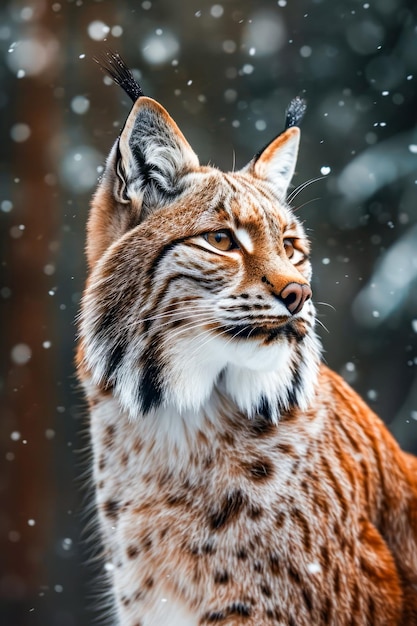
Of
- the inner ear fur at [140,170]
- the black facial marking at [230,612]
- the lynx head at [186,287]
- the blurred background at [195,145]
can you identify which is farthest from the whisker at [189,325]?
the blurred background at [195,145]

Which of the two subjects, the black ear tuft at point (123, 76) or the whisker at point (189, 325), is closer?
the whisker at point (189, 325)

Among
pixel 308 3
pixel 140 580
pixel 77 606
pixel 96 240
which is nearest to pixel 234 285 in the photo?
pixel 96 240

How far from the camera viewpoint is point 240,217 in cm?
142

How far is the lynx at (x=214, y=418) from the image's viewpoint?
1.36 meters

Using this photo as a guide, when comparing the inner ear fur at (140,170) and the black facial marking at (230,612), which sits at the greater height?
the inner ear fur at (140,170)

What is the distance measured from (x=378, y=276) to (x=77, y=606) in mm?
1484

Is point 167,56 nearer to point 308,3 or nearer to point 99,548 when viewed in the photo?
point 308,3

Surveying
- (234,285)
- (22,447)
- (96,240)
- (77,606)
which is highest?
(96,240)

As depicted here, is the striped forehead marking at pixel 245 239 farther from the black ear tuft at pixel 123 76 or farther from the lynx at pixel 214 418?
the black ear tuft at pixel 123 76

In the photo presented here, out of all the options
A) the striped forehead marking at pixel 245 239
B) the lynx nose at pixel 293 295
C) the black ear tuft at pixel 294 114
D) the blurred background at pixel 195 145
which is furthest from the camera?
the blurred background at pixel 195 145

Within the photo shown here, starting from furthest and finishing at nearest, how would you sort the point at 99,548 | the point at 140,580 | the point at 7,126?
the point at 7,126 → the point at 99,548 → the point at 140,580

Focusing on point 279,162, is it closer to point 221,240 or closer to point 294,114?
point 294,114

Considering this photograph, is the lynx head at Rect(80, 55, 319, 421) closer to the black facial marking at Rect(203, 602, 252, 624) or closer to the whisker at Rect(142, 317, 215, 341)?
the whisker at Rect(142, 317, 215, 341)

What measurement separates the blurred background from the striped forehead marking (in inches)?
21.5
